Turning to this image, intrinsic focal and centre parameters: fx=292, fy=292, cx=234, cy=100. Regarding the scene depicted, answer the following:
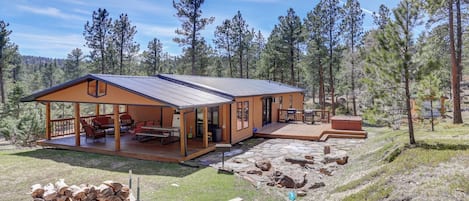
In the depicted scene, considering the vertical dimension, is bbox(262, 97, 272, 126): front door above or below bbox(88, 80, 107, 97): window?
below

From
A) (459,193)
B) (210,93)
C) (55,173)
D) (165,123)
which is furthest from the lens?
(165,123)

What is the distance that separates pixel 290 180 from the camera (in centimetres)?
675

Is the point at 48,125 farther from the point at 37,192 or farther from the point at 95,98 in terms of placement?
the point at 37,192

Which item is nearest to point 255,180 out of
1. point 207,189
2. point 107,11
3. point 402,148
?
point 207,189

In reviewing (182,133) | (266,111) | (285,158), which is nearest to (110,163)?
(182,133)

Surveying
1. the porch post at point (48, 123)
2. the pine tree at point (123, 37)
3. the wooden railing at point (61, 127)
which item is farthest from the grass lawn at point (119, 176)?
the pine tree at point (123, 37)

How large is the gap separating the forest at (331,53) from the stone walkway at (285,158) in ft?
6.12

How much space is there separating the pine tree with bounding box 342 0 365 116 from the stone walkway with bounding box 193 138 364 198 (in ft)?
43.2

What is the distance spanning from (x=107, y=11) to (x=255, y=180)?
80.1ft

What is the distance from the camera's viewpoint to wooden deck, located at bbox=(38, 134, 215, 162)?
9.22m

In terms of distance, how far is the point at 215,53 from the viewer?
31.8 m

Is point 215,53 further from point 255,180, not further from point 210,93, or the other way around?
point 255,180

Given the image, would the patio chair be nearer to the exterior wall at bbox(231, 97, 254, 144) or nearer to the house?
the house

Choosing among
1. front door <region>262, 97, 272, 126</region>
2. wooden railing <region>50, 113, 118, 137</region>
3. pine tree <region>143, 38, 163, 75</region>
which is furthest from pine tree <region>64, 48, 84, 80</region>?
front door <region>262, 97, 272, 126</region>
